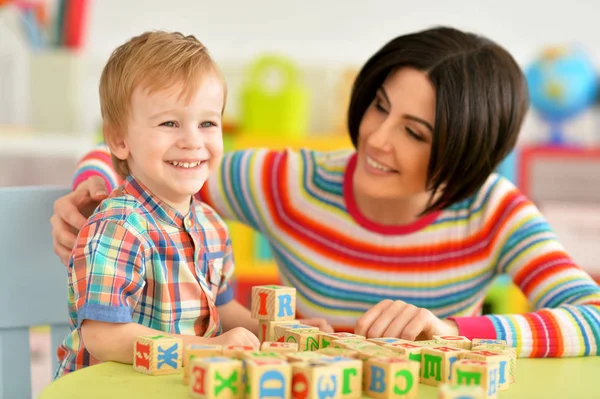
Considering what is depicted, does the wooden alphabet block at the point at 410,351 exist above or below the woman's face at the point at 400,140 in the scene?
below

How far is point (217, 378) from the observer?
2.26 feet

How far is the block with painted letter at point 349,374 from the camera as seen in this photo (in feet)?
2.34

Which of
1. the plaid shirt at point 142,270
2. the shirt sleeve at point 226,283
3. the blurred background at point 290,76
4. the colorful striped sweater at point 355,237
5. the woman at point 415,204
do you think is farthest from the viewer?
the blurred background at point 290,76

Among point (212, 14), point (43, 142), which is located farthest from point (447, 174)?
point (212, 14)

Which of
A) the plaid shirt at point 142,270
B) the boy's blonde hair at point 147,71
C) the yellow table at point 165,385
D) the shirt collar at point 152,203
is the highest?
the boy's blonde hair at point 147,71

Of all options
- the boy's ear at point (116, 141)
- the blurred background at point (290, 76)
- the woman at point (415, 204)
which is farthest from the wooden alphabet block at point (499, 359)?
the blurred background at point (290, 76)

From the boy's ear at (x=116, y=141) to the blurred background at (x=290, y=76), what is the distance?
4.86ft

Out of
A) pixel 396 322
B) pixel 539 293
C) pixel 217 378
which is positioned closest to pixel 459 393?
pixel 217 378

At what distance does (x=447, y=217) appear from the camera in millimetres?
1354

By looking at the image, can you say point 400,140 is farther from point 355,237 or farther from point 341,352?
point 341,352

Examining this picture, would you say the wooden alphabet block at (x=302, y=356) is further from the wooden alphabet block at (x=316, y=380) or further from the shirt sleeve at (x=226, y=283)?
the shirt sleeve at (x=226, y=283)

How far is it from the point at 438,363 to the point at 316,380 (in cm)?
16

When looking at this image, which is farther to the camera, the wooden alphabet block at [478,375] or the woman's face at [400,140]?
the woman's face at [400,140]

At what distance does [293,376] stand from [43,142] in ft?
6.12
